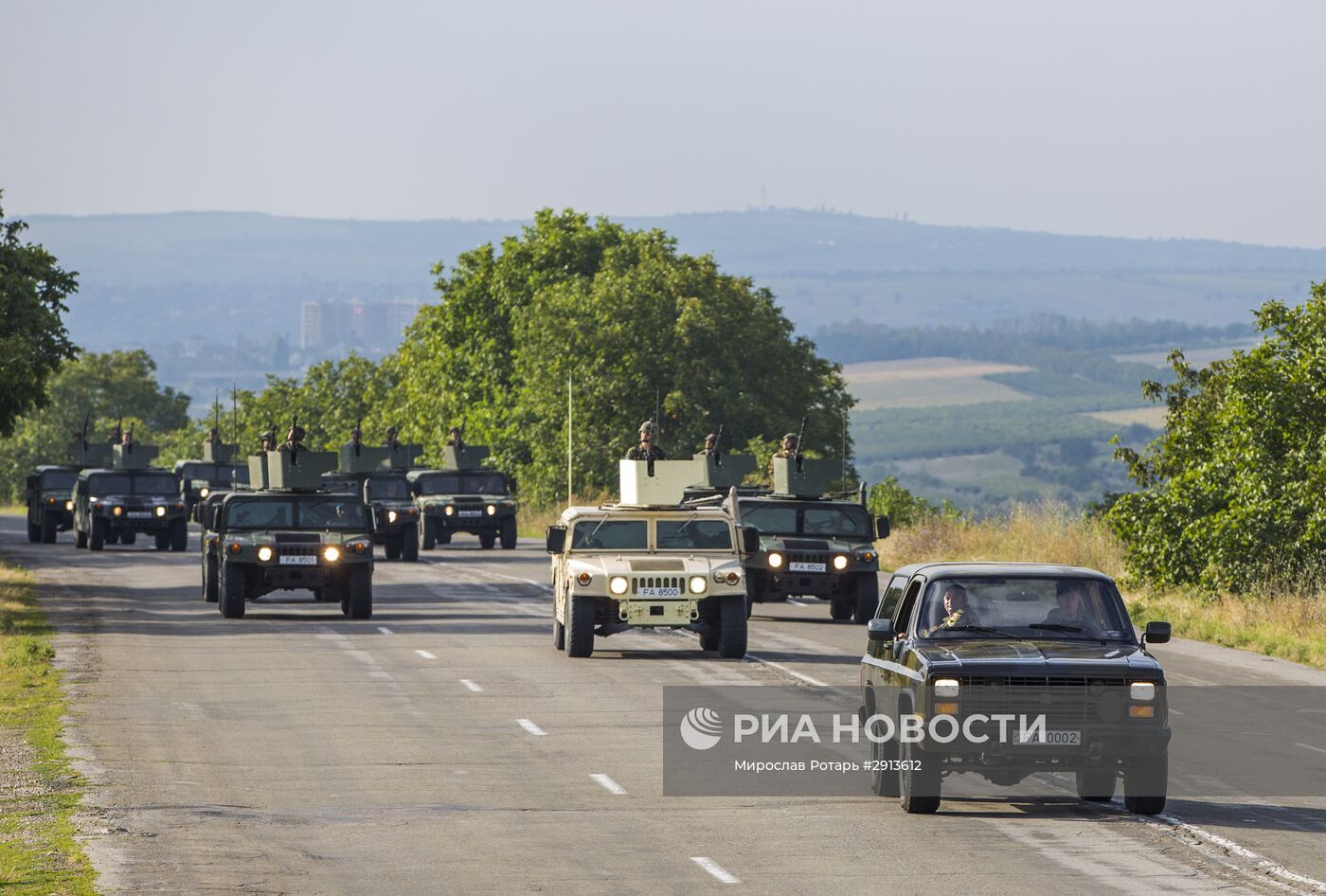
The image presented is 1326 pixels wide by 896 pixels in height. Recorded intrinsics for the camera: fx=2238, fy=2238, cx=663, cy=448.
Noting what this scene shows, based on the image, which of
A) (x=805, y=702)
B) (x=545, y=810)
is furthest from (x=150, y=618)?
(x=545, y=810)

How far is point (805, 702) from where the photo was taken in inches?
762

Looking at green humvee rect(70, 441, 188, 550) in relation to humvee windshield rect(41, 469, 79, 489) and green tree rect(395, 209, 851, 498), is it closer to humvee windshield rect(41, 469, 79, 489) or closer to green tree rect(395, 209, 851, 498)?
humvee windshield rect(41, 469, 79, 489)

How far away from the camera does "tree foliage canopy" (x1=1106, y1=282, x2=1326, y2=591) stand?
2903 cm

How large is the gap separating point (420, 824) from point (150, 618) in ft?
58.9

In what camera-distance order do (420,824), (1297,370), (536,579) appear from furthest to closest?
(536,579)
(1297,370)
(420,824)

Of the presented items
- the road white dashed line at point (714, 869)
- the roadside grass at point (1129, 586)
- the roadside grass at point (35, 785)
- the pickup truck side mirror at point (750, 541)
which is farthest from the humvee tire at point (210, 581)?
the road white dashed line at point (714, 869)

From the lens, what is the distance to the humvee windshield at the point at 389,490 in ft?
152

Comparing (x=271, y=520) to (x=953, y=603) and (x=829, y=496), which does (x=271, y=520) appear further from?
(x=953, y=603)

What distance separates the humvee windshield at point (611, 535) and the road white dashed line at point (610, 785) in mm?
8809

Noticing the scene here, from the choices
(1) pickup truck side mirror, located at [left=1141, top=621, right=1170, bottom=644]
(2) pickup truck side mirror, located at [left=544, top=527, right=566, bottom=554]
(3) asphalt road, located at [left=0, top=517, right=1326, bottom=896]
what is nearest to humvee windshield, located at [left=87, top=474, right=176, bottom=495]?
(3) asphalt road, located at [left=0, top=517, right=1326, bottom=896]

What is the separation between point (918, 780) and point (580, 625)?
10.7 m

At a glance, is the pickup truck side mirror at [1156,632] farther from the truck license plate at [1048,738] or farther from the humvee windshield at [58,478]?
the humvee windshield at [58,478]

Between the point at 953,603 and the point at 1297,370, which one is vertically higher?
the point at 1297,370

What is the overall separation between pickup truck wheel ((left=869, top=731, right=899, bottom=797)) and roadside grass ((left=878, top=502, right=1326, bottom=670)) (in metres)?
11.1
